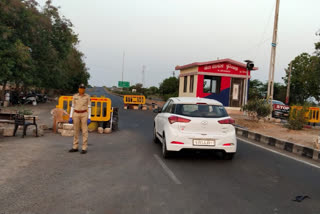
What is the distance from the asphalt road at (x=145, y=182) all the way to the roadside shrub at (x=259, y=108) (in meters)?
9.08

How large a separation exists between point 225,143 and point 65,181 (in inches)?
150

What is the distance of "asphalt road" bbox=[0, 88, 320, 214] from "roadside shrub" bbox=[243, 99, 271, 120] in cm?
908

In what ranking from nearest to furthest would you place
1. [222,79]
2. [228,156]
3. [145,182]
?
[145,182], [228,156], [222,79]

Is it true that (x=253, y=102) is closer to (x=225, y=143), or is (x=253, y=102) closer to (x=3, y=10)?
(x=225, y=143)

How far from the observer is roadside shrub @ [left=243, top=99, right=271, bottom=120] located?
56.9 ft

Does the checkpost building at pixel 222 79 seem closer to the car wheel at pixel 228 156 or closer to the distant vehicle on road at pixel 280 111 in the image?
the distant vehicle on road at pixel 280 111

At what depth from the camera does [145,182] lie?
5.49 m

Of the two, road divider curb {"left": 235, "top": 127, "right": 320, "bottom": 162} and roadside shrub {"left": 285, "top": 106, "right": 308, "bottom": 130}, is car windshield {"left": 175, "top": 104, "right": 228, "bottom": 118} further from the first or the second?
roadside shrub {"left": 285, "top": 106, "right": 308, "bottom": 130}

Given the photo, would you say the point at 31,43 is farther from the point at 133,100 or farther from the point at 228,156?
the point at 228,156

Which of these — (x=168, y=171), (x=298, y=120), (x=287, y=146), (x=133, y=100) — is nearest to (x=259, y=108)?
(x=298, y=120)

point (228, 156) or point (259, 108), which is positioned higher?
point (259, 108)

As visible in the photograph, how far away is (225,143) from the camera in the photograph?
23.8ft

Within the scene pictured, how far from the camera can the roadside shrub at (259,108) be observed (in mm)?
17344

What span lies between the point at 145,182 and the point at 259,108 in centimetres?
1344
